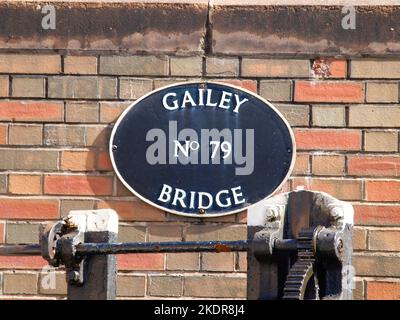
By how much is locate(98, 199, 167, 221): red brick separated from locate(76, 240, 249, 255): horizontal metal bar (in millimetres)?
1779

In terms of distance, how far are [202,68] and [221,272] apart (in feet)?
2.90

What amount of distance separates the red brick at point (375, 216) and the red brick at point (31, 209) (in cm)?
129

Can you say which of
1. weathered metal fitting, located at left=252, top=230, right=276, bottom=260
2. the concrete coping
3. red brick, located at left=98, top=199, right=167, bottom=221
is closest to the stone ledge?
the concrete coping

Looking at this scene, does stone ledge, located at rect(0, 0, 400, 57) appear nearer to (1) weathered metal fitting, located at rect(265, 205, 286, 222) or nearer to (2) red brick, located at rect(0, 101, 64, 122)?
(2) red brick, located at rect(0, 101, 64, 122)

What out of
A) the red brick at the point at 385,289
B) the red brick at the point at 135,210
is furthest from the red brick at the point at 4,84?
the red brick at the point at 385,289

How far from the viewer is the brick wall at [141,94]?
4.84m

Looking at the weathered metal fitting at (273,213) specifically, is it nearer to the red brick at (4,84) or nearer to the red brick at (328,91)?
the red brick at (328,91)

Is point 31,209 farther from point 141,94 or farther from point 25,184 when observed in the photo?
point 141,94

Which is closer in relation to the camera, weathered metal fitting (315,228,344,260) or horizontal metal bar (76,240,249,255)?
weathered metal fitting (315,228,344,260)

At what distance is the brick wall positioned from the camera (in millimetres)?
4836

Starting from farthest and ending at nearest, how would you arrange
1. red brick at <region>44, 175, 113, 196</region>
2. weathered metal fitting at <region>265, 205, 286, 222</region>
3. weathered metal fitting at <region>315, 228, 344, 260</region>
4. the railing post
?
red brick at <region>44, 175, 113, 196</region> < the railing post < weathered metal fitting at <region>265, 205, 286, 222</region> < weathered metal fitting at <region>315, 228, 344, 260</region>

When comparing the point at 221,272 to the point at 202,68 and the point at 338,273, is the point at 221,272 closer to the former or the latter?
the point at 202,68

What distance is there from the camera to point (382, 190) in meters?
4.85
